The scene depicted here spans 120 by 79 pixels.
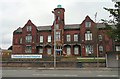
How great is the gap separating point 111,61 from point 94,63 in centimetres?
501

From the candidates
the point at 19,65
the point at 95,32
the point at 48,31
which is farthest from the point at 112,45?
the point at 19,65

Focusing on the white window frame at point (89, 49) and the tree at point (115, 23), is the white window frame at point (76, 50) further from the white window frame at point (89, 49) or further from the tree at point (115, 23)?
the tree at point (115, 23)

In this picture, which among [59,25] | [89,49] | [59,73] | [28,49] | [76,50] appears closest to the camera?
[59,73]

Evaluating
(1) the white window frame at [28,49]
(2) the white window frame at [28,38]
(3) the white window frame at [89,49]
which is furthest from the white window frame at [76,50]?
(2) the white window frame at [28,38]

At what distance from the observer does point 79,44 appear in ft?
201

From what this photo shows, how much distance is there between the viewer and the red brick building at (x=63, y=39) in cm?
6019

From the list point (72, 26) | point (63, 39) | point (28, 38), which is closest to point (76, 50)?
point (63, 39)

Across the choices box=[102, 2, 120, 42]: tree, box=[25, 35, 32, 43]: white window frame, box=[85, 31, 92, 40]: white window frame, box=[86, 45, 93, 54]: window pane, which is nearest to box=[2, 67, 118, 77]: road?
box=[102, 2, 120, 42]: tree

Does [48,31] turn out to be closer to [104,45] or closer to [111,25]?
[104,45]

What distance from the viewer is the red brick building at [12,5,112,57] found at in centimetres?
6019

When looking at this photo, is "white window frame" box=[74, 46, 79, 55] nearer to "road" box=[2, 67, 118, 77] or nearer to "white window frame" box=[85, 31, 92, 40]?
"white window frame" box=[85, 31, 92, 40]

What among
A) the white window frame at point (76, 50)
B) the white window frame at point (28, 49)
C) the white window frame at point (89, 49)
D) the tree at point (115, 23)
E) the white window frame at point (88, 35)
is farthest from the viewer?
the white window frame at point (28, 49)

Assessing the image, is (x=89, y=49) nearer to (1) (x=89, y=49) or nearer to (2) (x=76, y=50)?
(1) (x=89, y=49)

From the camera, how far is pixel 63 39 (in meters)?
62.4
